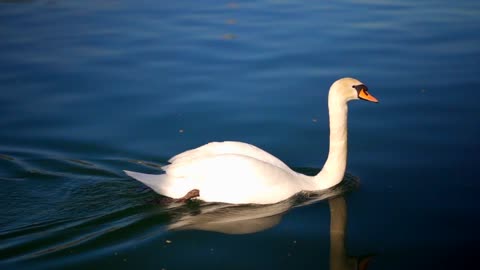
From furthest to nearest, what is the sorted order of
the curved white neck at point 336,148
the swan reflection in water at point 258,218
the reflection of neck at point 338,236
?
1. the curved white neck at point 336,148
2. the swan reflection in water at point 258,218
3. the reflection of neck at point 338,236

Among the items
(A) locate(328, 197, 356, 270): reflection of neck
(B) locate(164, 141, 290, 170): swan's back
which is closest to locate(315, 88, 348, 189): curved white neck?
(A) locate(328, 197, 356, 270): reflection of neck

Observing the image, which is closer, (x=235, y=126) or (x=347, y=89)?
(x=347, y=89)

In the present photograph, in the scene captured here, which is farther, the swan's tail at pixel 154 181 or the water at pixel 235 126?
the swan's tail at pixel 154 181

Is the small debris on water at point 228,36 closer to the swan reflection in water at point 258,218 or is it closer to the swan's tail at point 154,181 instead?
the swan reflection in water at point 258,218

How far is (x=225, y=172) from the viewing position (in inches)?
269

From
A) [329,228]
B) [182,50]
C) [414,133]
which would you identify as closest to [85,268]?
[329,228]

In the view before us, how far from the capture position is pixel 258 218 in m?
6.68

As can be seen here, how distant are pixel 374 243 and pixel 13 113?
529 cm

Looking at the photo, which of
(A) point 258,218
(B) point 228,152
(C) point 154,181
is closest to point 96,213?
(C) point 154,181

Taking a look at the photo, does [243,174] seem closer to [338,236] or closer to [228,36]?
[338,236]

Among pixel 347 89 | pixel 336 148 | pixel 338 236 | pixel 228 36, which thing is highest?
pixel 228 36

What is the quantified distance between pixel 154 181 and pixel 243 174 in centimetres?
85

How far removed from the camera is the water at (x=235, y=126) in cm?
621

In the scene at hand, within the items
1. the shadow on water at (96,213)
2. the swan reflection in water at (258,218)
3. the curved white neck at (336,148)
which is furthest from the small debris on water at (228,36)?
the swan reflection in water at (258,218)
